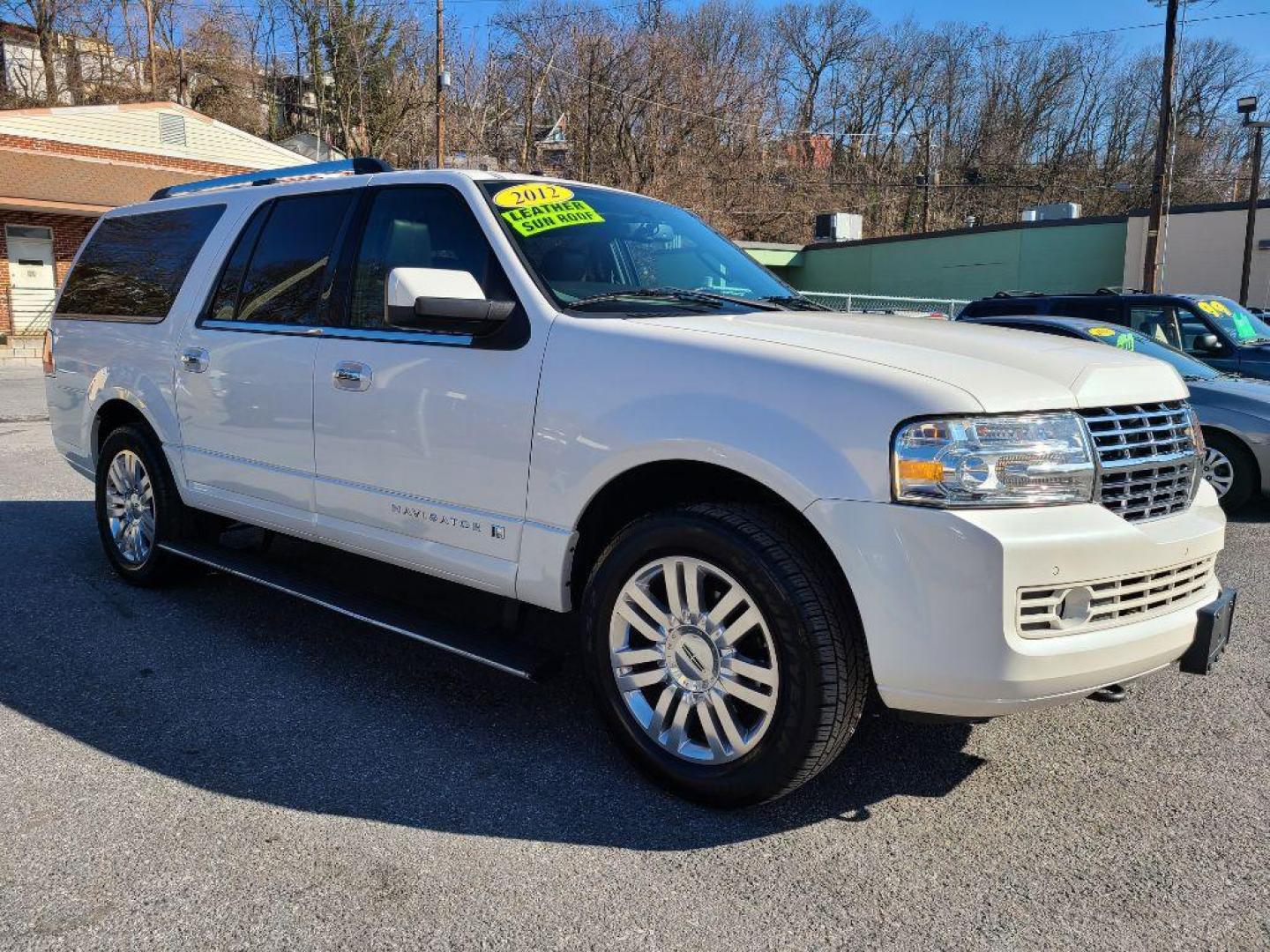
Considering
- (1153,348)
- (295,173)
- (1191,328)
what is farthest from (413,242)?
(1191,328)

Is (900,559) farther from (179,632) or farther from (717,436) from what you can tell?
(179,632)

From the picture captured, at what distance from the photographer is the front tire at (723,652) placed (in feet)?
8.83

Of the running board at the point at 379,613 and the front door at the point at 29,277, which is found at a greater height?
the front door at the point at 29,277

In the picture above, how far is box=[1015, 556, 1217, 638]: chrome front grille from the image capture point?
251cm

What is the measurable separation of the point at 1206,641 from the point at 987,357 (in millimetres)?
1032

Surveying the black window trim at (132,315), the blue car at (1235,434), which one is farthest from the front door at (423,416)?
the blue car at (1235,434)

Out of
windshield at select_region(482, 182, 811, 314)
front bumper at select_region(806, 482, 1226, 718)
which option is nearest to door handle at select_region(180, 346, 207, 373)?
windshield at select_region(482, 182, 811, 314)

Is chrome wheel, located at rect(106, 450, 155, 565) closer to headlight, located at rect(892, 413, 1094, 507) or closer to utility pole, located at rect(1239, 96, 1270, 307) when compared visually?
headlight, located at rect(892, 413, 1094, 507)

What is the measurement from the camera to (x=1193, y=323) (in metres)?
10.2

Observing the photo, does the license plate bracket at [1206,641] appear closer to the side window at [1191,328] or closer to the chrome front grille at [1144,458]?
the chrome front grille at [1144,458]

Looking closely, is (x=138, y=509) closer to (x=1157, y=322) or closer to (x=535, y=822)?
(x=535, y=822)

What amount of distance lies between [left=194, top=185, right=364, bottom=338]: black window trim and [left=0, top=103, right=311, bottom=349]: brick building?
21.0 meters

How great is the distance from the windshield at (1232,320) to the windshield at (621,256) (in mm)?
7907

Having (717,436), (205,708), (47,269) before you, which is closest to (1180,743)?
(717,436)
